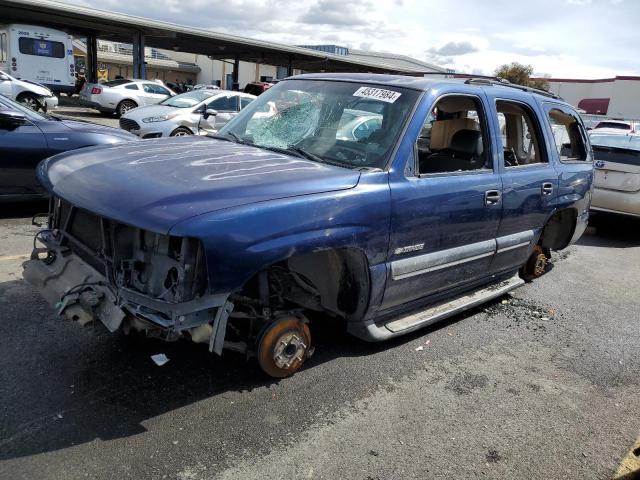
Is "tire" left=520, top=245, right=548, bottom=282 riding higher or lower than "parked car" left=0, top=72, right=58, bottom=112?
lower

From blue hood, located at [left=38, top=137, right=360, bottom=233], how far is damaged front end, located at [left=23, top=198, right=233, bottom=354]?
6.4 inches

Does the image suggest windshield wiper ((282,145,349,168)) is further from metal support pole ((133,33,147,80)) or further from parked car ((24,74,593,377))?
metal support pole ((133,33,147,80))

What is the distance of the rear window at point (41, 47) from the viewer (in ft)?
72.0

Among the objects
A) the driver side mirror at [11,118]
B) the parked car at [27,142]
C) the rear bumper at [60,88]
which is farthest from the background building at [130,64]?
the driver side mirror at [11,118]

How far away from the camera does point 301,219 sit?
2.80 metres

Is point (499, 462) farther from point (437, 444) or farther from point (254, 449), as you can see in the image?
point (254, 449)

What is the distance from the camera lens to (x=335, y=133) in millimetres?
3682

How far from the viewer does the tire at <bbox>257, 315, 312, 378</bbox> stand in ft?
10.1

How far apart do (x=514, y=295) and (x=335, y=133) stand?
2767mm

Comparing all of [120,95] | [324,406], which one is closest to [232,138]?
[324,406]

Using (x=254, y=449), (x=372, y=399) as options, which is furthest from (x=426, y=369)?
(x=254, y=449)

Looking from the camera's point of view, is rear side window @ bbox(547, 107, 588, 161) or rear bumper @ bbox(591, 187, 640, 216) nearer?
rear side window @ bbox(547, 107, 588, 161)

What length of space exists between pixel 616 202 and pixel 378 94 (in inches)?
223

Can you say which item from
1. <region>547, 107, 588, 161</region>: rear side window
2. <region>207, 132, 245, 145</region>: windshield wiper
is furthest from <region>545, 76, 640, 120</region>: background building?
<region>207, 132, 245, 145</region>: windshield wiper
